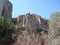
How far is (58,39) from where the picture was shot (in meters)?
14.3

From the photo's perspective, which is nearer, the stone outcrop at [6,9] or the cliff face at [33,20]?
the cliff face at [33,20]

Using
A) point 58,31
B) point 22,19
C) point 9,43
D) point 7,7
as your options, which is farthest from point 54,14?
point 7,7

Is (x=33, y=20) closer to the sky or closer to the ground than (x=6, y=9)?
closer to the ground

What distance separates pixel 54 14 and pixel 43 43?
10.6ft

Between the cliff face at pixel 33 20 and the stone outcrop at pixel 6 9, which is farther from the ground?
the stone outcrop at pixel 6 9

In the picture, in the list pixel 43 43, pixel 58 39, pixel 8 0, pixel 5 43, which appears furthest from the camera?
pixel 8 0

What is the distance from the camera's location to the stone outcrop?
3461cm

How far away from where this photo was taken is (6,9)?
3591cm

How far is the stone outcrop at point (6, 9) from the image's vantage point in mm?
34606

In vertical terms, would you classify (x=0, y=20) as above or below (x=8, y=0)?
below

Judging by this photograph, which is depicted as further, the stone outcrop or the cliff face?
the stone outcrop

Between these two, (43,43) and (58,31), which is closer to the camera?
(58,31)

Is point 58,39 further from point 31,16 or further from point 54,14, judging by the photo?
point 31,16

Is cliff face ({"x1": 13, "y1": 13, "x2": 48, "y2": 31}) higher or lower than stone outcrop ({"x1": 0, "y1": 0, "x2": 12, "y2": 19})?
lower
